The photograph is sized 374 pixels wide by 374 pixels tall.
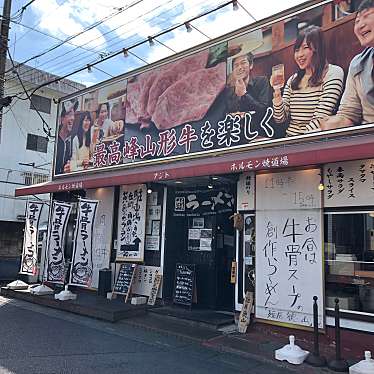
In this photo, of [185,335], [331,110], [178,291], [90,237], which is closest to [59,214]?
[90,237]

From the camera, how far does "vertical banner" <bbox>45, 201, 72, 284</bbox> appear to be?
11430 millimetres

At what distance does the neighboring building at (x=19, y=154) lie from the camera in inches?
965

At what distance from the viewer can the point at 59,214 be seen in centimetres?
1163

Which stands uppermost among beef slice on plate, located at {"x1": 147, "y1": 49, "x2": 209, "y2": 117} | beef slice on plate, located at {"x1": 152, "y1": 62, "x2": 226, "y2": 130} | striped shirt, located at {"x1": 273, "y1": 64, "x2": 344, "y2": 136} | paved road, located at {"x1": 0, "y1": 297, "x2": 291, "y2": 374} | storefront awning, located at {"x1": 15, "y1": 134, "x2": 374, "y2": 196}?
beef slice on plate, located at {"x1": 147, "y1": 49, "x2": 209, "y2": 117}

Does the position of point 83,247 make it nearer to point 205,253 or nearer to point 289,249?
point 205,253

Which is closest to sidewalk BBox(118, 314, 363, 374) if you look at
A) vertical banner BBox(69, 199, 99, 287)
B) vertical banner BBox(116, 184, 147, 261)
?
vertical banner BBox(69, 199, 99, 287)

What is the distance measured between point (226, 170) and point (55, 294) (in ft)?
22.4

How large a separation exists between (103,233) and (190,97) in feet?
16.0

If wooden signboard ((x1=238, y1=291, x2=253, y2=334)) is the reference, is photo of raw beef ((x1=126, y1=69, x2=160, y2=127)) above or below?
above

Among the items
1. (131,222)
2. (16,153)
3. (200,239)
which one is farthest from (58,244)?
(16,153)

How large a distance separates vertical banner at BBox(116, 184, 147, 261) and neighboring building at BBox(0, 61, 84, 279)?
13268 mm

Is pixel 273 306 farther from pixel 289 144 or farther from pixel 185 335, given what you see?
pixel 289 144

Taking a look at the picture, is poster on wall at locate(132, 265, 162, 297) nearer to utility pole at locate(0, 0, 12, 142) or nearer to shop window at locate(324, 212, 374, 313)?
shop window at locate(324, 212, 374, 313)

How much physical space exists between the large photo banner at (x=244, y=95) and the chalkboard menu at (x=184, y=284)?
290 centimetres
